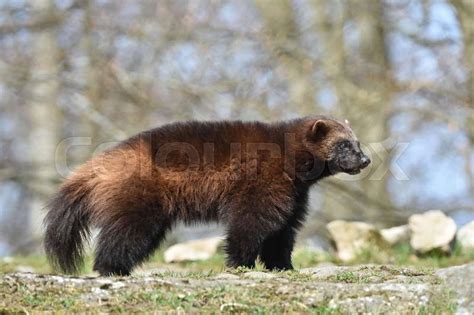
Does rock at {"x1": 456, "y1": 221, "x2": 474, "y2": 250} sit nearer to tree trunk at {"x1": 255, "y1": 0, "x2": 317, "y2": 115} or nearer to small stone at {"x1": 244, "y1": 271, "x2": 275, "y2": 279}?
tree trunk at {"x1": 255, "y1": 0, "x2": 317, "y2": 115}

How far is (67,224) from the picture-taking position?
9.45 m

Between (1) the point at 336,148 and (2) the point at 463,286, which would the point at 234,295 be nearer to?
(2) the point at 463,286

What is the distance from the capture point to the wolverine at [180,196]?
9.16 metres

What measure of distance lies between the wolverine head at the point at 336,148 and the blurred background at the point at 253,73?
836 cm

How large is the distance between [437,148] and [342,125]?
16366mm

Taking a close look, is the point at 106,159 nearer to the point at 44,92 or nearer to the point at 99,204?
the point at 99,204

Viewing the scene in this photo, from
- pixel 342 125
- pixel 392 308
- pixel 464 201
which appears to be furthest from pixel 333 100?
pixel 392 308

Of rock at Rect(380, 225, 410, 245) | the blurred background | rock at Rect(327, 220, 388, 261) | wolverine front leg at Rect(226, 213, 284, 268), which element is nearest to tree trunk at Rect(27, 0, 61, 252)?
the blurred background

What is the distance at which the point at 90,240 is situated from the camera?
9.87 m

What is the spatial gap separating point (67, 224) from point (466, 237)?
22.0ft

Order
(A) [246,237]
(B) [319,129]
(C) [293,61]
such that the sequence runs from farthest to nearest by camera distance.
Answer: (C) [293,61] → (B) [319,129] → (A) [246,237]

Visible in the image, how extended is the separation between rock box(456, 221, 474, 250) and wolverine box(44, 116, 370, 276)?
456 centimetres

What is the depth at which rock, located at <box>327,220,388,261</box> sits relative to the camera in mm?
13766

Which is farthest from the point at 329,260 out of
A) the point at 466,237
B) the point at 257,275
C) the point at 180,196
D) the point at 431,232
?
the point at 257,275
